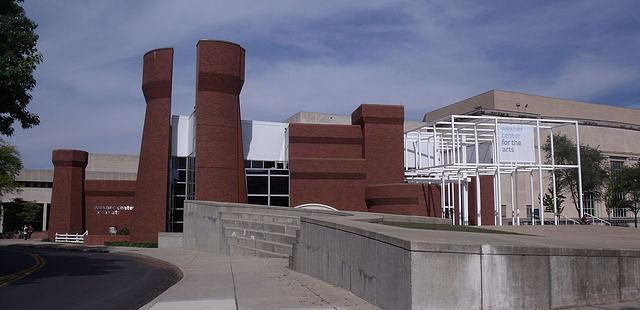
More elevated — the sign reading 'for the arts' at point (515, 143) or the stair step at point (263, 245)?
the sign reading 'for the arts' at point (515, 143)

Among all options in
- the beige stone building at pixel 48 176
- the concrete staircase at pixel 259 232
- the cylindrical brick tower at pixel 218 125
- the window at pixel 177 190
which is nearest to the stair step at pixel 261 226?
the concrete staircase at pixel 259 232

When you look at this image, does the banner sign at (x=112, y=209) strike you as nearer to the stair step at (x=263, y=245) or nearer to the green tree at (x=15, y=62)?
the stair step at (x=263, y=245)

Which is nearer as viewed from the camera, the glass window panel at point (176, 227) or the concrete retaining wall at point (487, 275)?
the concrete retaining wall at point (487, 275)

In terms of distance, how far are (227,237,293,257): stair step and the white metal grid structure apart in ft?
43.3

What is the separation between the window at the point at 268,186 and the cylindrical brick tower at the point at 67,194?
15.4m

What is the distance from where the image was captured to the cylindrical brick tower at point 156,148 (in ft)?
122

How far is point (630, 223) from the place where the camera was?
71188 mm

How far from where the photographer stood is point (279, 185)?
39.6 m

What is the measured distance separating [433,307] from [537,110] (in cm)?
8089

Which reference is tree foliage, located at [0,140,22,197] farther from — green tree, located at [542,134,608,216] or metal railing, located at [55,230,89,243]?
green tree, located at [542,134,608,216]

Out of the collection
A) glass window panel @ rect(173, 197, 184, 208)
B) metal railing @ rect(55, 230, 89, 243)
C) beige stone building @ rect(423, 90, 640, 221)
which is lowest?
metal railing @ rect(55, 230, 89, 243)

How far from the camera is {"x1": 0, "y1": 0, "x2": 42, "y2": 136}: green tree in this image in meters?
15.0

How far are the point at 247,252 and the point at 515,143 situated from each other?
18608 millimetres

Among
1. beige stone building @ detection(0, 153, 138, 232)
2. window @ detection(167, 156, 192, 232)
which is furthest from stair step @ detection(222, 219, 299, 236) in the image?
beige stone building @ detection(0, 153, 138, 232)
